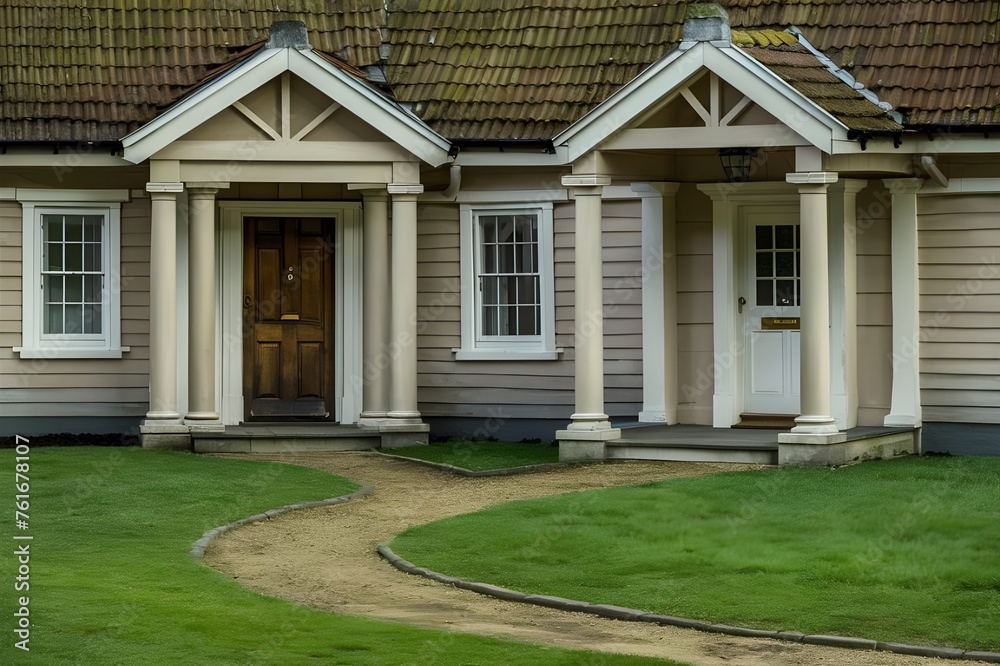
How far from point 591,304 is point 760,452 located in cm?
230

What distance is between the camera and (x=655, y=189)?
18641mm

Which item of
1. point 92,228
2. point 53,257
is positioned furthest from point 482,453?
point 53,257

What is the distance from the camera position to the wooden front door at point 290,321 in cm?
1980

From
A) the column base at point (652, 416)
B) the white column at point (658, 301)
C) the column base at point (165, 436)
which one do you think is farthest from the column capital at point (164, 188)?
the column base at point (652, 416)

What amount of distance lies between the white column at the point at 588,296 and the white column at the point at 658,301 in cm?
165

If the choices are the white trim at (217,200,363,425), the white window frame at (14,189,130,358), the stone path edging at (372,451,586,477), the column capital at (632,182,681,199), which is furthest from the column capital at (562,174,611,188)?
the white window frame at (14,189,130,358)

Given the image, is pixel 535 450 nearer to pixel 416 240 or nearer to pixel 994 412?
pixel 416 240

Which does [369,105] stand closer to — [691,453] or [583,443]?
[583,443]

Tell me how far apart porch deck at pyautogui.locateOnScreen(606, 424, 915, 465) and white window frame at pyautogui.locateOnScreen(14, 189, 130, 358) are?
6146 mm

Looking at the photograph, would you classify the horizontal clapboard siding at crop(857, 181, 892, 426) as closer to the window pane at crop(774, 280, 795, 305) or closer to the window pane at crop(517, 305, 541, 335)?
the window pane at crop(774, 280, 795, 305)

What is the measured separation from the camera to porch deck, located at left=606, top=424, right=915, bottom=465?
16531mm

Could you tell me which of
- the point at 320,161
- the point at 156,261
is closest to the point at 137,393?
the point at 156,261

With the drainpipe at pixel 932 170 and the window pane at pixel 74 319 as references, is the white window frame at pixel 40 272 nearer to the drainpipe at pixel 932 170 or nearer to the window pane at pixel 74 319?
the window pane at pixel 74 319

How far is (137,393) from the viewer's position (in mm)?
19562
